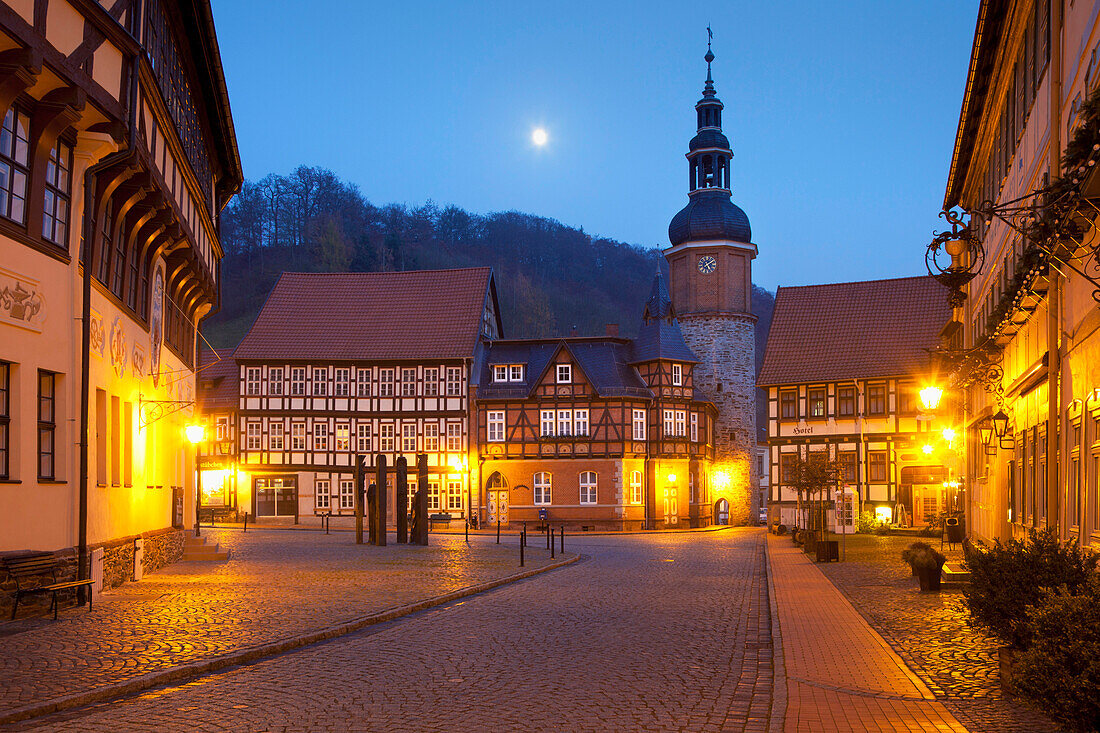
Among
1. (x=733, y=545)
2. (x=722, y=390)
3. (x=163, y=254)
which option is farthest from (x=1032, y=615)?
(x=722, y=390)

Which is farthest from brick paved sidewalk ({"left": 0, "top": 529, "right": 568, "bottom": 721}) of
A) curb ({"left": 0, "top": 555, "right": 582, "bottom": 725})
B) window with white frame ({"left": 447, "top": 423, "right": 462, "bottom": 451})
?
window with white frame ({"left": 447, "top": 423, "right": 462, "bottom": 451})

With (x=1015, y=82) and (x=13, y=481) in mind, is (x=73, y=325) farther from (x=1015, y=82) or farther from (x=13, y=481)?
(x=1015, y=82)

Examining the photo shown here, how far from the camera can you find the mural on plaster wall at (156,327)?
940 inches

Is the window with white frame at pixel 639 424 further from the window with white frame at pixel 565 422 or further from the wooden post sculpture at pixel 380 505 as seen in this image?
the wooden post sculpture at pixel 380 505

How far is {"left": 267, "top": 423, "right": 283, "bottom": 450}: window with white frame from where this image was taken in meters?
58.5

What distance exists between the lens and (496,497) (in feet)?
190

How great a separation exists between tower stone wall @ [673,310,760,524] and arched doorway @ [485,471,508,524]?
13.3m

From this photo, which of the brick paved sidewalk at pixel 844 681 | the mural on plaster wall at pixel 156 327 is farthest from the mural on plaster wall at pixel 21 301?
the brick paved sidewalk at pixel 844 681

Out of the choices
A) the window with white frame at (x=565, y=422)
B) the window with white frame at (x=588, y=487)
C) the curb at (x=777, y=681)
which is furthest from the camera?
the window with white frame at (x=565, y=422)

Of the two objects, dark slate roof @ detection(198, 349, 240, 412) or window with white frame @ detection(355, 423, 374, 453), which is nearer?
window with white frame @ detection(355, 423, 374, 453)

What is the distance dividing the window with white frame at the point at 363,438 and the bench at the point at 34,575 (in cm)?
4292

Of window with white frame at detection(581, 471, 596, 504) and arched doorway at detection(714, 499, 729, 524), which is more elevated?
window with white frame at detection(581, 471, 596, 504)

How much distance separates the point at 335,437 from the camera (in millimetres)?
58594

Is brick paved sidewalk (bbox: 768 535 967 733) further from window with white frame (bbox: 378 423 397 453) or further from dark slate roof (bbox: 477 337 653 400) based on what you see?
window with white frame (bbox: 378 423 397 453)
